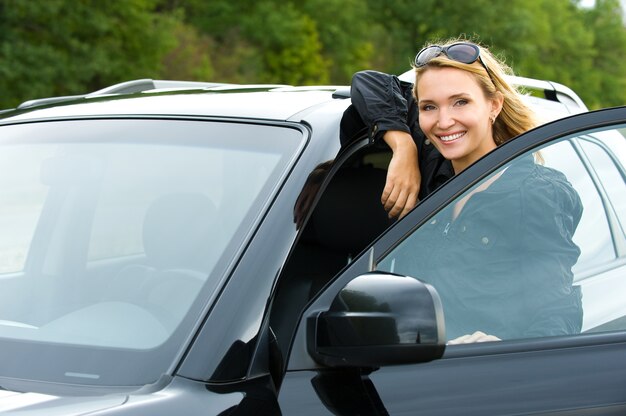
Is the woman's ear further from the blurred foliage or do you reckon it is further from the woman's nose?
the blurred foliage

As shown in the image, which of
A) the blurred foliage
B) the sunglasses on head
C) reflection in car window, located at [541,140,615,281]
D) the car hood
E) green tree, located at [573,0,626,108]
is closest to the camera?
the car hood

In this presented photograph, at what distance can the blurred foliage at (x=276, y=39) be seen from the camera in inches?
1362

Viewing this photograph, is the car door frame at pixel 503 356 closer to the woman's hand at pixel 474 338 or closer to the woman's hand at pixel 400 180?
the woman's hand at pixel 474 338

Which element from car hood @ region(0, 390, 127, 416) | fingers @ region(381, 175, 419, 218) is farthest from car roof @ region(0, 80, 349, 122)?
car hood @ region(0, 390, 127, 416)

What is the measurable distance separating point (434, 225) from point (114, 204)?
32.1 inches

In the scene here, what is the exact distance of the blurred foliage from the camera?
34594 millimetres

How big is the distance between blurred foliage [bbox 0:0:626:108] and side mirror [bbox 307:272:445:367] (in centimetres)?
2504

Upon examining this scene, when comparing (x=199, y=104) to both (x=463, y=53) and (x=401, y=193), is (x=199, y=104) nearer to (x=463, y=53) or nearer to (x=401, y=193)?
(x=401, y=193)

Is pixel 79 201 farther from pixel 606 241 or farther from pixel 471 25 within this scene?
pixel 471 25

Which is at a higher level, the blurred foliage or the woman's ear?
the blurred foliage

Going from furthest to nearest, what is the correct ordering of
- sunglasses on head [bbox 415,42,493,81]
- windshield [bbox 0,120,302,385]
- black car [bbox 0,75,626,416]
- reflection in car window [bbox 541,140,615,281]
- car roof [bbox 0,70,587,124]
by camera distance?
sunglasses on head [bbox 415,42,493,81], car roof [bbox 0,70,587,124], reflection in car window [bbox 541,140,615,281], windshield [bbox 0,120,302,385], black car [bbox 0,75,626,416]

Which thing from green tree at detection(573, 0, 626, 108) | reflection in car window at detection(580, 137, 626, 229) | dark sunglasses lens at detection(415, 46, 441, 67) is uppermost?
green tree at detection(573, 0, 626, 108)

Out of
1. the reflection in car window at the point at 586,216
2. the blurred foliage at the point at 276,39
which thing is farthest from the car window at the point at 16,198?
the blurred foliage at the point at 276,39

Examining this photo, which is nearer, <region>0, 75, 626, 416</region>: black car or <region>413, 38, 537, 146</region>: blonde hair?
<region>0, 75, 626, 416</region>: black car
